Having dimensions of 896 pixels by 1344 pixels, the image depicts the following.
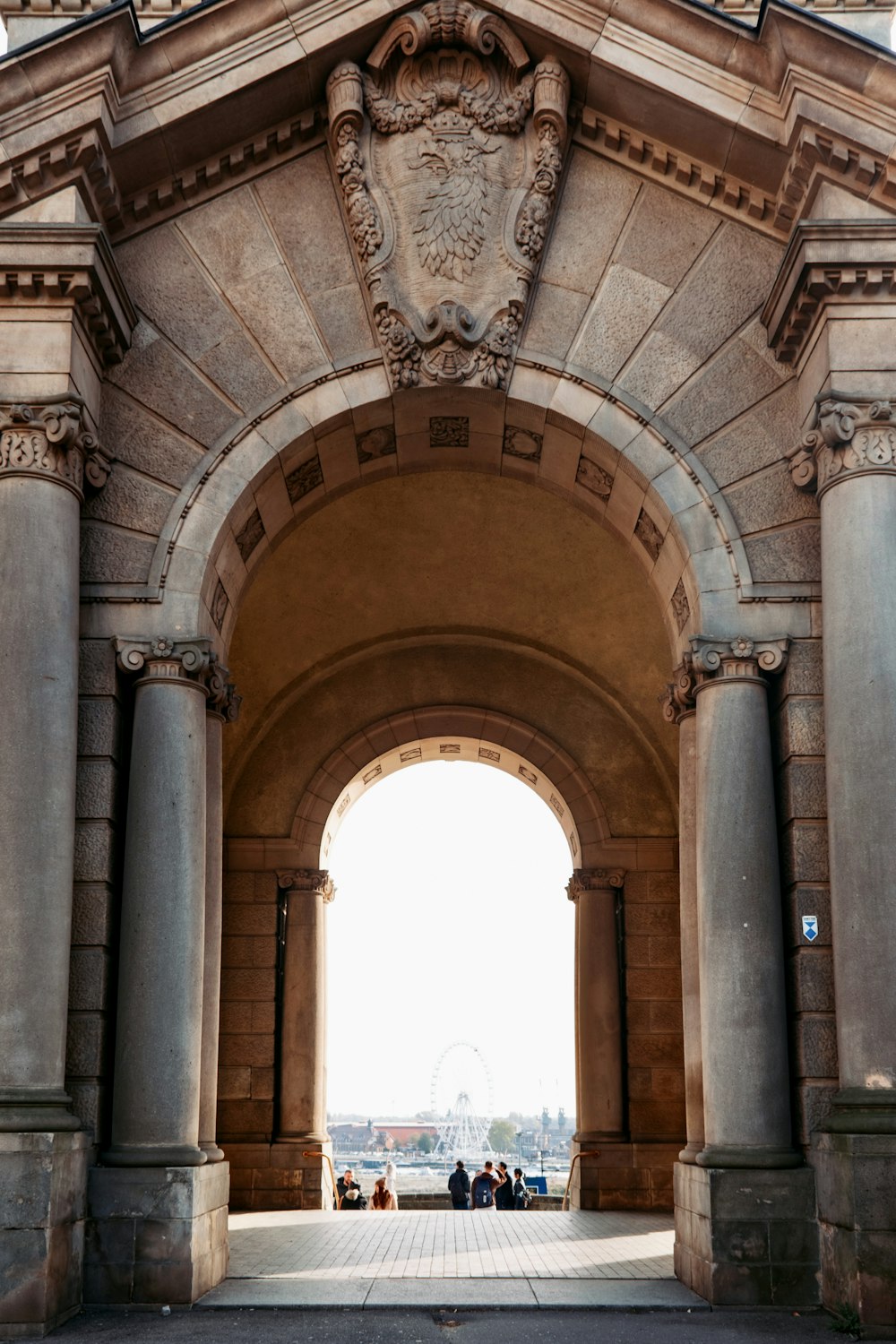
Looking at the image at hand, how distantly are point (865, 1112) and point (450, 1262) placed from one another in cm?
494

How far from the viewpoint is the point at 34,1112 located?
10.9 meters

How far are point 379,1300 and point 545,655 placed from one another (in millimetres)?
12142

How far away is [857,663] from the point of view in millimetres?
11914

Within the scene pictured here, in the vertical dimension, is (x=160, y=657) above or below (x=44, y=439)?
below

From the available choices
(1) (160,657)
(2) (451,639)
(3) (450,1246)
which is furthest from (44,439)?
(2) (451,639)

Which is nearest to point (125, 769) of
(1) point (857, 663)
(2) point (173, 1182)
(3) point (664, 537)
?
(2) point (173, 1182)

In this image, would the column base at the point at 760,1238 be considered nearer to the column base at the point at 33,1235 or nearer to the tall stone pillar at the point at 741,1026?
the tall stone pillar at the point at 741,1026

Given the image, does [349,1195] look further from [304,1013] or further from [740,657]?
[740,657]

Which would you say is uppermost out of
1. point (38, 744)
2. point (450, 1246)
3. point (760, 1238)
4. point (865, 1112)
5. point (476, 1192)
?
point (38, 744)

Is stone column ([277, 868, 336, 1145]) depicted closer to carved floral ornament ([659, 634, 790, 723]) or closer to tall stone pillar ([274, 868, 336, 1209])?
tall stone pillar ([274, 868, 336, 1209])

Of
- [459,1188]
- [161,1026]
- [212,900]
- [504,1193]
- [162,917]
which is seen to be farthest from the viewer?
[504,1193]

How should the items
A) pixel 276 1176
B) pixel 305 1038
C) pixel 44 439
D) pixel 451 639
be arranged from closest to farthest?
pixel 44 439
pixel 276 1176
pixel 305 1038
pixel 451 639

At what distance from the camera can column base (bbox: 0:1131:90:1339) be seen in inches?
410

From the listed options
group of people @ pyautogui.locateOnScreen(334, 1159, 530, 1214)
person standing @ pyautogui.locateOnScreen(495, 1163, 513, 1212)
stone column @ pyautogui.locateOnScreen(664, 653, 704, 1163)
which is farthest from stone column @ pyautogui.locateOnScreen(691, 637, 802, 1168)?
person standing @ pyautogui.locateOnScreen(495, 1163, 513, 1212)
